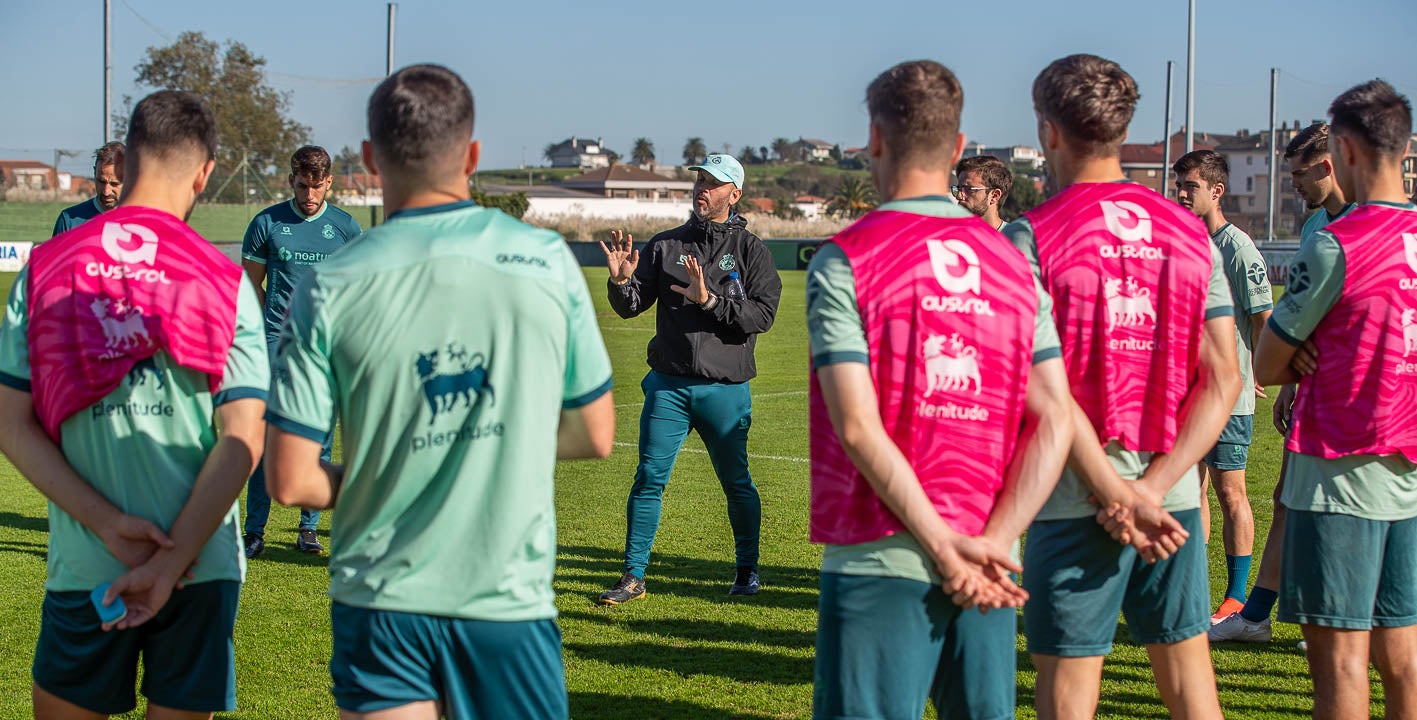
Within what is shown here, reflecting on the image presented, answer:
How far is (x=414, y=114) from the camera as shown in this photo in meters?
2.84

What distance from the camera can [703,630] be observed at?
6.69m

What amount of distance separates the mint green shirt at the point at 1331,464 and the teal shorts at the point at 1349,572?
0.15 feet

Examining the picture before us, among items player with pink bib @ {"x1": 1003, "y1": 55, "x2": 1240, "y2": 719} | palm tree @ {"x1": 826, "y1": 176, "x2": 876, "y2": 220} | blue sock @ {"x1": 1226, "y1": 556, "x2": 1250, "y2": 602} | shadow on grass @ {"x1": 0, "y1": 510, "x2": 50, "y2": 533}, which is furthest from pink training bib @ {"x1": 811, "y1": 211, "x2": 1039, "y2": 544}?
palm tree @ {"x1": 826, "y1": 176, "x2": 876, "y2": 220}

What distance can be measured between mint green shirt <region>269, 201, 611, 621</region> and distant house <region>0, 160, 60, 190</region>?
41.7m

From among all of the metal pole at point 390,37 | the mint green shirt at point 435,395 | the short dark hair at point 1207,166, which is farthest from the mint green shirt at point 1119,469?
the metal pole at point 390,37

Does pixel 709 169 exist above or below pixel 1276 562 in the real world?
above

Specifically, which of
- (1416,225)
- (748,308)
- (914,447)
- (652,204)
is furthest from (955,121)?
(652,204)

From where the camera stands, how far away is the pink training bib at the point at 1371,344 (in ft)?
13.4

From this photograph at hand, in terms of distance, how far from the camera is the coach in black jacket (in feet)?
23.5

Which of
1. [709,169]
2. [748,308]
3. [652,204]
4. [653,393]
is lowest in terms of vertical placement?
[653,393]

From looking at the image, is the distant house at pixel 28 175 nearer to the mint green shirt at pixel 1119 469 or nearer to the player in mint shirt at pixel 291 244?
the player in mint shirt at pixel 291 244

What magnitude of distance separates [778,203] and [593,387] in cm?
12008

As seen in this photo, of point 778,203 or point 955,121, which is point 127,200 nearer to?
point 955,121

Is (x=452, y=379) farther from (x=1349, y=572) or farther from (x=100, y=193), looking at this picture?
(x=100, y=193)
